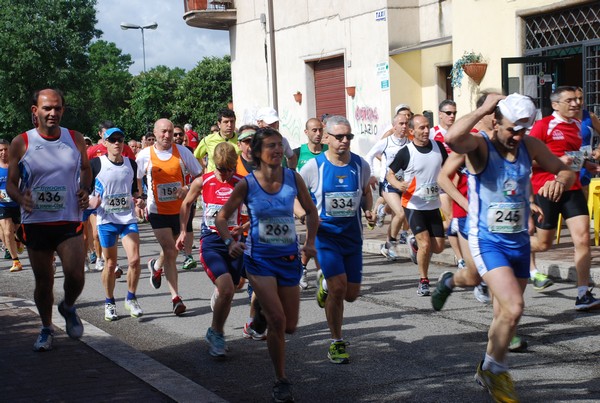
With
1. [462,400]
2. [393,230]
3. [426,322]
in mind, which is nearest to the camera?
[462,400]

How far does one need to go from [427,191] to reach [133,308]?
3308 mm

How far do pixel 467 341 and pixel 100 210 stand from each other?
13.7 feet

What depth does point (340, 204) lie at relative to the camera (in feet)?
24.2

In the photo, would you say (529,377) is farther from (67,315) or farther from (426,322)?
(67,315)

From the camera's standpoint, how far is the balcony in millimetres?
30250

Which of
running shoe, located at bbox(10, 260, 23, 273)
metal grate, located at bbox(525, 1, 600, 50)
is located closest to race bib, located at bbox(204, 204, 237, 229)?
running shoe, located at bbox(10, 260, 23, 273)

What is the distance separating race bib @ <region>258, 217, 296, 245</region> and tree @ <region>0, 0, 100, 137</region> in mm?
45519

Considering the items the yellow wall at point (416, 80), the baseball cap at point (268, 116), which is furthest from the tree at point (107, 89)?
the baseball cap at point (268, 116)

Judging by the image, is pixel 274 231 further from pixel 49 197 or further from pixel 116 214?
pixel 116 214

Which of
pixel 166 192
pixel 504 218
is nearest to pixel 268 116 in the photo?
pixel 166 192

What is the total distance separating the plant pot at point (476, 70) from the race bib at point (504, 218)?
42.7 feet

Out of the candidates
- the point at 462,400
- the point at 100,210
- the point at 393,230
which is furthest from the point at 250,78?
the point at 462,400

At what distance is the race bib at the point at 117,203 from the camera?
9.72 m

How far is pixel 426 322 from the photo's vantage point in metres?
8.45
